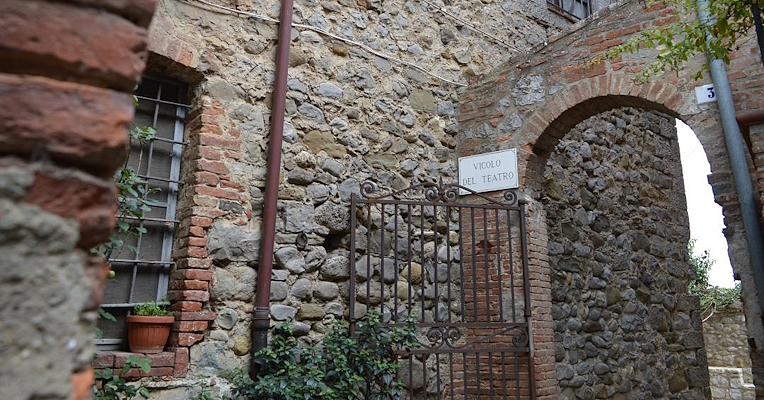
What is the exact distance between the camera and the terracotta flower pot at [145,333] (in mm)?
3285

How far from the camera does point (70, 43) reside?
86 cm

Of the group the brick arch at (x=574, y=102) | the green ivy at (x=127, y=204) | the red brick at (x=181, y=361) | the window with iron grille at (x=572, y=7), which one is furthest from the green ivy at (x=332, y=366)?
the window with iron grille at (x=572, y=7)

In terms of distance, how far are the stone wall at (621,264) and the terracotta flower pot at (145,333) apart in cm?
356

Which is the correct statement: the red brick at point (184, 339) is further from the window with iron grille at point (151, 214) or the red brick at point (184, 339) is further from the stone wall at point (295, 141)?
the window with iron grille at point (151, 214)

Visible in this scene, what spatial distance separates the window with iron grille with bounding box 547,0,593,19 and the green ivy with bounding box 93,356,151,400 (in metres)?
6.21

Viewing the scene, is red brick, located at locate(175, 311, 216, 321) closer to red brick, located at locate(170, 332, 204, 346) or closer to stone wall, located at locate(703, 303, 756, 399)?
red brick, located at locate(170, 332, 204, 346)

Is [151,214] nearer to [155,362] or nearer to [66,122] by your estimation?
[155,362]

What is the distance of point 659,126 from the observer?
7.55m

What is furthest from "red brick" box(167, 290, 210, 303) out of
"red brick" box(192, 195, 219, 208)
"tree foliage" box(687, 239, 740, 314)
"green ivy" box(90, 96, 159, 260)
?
"tree foliage" box(687, 239, 740, 314)

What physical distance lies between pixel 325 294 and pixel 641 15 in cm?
342

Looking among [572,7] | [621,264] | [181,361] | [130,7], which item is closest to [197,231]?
[181,361]

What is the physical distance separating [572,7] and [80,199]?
310 inches

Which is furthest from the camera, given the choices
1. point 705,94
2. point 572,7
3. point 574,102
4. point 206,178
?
point 572,7

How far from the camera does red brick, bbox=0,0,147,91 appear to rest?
819 mm
